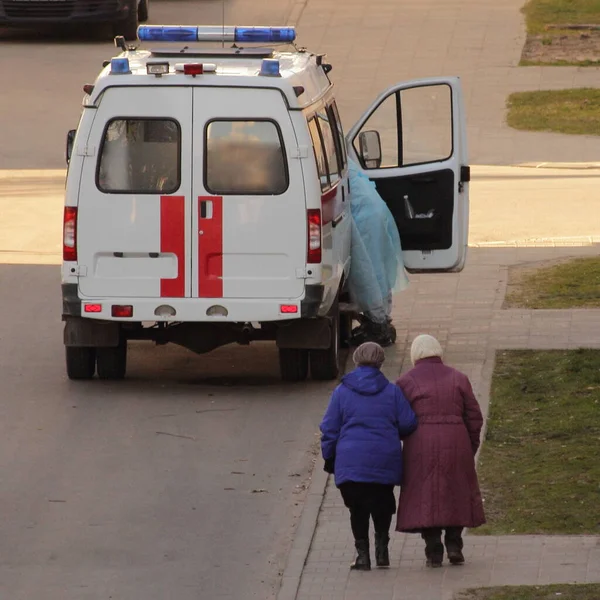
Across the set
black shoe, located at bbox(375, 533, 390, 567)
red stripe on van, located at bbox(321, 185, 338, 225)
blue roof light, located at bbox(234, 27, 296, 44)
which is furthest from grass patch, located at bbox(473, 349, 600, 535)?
blue roof light, located at bbox(234, 27, 296, 44)

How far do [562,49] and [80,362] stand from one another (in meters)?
18.5

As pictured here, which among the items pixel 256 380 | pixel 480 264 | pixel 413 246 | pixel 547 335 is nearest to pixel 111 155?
pixel 256 380

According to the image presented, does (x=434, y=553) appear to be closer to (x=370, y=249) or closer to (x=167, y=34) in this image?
(x=370, y=249)

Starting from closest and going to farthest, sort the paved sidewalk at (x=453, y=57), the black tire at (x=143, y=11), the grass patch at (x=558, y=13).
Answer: the paved sidewalk at (x=453, y=57), the black tire at (x=143, y=11), the grass patch at (x=558, y=13)

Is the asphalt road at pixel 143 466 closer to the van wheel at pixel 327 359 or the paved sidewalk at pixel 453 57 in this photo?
the van wheel at pixel 327 359

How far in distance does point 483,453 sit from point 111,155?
3.39 m

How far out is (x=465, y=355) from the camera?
13.6 metres

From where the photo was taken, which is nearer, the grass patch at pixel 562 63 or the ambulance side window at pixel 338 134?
the ambulance side window at pixel 338 134

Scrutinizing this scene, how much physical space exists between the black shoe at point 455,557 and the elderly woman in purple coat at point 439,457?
2 centimetres

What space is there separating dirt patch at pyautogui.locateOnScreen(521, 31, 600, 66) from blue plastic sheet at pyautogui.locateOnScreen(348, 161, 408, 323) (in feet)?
50.5

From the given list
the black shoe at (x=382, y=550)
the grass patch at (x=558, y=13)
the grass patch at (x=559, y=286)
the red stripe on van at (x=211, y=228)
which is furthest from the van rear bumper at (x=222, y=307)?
the grass patch at (x=558, y=13)

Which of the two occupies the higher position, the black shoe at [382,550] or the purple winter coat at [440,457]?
the purple winter coat at [440,457]

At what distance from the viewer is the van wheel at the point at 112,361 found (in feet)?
42.1

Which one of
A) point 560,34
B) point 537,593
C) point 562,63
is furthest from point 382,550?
point 560,34
